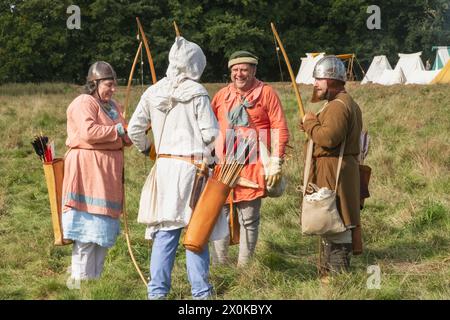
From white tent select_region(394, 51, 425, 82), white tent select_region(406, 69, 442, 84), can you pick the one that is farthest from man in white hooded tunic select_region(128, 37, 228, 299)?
white tent select_region(394, 51, 425, 82)

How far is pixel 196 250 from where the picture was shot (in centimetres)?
432

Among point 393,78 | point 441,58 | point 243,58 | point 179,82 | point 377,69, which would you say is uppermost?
point 441,58

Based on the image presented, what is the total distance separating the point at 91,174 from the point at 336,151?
171 cm

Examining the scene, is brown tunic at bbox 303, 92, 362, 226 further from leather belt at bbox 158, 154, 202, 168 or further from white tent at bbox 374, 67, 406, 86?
white tent at bbox 374, 67, 406, 86

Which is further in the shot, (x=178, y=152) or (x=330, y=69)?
(x=330, y=69)

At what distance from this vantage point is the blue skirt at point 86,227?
194 inches

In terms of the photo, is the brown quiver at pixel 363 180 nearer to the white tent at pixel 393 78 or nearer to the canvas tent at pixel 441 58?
the white tent at pixel 393 78

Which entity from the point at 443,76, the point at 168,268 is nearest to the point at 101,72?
the point at 168,268

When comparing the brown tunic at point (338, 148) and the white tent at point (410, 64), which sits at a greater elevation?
the white tent at point (410, 64)

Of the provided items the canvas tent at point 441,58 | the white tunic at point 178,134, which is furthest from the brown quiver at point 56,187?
the canvas tent at point 441,58

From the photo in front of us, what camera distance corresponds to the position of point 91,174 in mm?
4957

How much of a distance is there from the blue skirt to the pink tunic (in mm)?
50

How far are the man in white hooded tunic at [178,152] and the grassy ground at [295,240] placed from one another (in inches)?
15.5

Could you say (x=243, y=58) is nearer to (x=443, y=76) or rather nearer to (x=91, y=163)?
(x=91, y=163)
